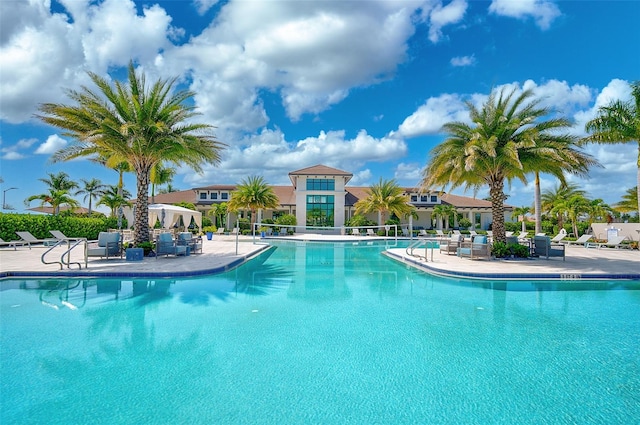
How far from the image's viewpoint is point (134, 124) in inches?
554

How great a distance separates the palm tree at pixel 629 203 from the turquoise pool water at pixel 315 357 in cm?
3504

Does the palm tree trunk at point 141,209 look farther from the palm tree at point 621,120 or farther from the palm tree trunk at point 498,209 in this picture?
the palm tree at point 621,120

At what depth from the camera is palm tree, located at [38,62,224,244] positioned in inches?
560

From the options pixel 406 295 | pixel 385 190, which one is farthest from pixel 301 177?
pixel 406 295

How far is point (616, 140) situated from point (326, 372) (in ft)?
70.2

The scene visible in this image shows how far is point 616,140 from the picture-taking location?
1839 cm

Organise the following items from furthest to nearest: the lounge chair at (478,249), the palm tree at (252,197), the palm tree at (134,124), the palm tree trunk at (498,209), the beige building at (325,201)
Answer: the beige building at (325,201)
the palm tree at (252,197)
the palm tree trunk at (498,209)
the lounge chair at (478,249)
the palm tree at (134,124)

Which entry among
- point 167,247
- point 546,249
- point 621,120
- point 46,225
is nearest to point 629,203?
point 621,120

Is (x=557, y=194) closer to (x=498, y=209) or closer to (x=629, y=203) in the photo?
(x=629, y=203)

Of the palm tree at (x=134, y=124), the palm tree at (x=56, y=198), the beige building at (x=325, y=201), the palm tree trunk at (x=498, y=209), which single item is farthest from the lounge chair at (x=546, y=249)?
the palm tree at (x=56, y=198)

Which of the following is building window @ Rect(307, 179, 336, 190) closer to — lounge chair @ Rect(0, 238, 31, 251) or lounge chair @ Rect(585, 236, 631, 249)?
lounge chair @ Rect(585, 236, 631, 249)

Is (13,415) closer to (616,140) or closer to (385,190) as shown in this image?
(616,140)

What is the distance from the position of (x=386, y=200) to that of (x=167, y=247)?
79.0 feet

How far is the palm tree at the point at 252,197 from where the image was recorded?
33.9 metres
